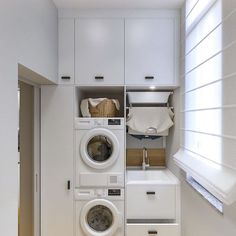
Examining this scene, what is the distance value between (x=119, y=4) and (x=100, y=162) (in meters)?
1.71

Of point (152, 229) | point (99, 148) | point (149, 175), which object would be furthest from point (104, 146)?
point (152, 229)

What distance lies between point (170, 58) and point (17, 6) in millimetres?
1814

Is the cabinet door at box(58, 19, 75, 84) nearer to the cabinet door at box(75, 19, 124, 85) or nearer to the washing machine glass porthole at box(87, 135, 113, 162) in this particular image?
the cabinet door at box(75, 19, 124, 85)

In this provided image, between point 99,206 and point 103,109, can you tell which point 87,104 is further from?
point 99,206

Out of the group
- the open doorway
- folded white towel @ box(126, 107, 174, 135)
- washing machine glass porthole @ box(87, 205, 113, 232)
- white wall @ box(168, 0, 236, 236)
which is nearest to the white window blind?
white wall @ box(168, 0, 236, 236)

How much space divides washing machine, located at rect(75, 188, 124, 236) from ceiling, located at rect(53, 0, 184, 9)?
1.98 meters

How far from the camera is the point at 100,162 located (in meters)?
3.25

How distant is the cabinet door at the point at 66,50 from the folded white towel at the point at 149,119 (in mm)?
837

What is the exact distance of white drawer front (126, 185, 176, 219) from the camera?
3.19 meters

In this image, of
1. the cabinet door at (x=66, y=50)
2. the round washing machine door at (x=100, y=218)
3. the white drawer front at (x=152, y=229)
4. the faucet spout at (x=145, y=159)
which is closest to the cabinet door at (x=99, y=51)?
the cabinet door at (x=66, y=50)

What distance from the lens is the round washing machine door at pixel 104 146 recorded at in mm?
3201

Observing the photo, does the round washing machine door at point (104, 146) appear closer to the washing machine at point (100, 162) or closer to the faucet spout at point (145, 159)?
the washing machine at point (100, 162)

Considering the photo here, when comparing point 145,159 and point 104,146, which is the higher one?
point 104,146

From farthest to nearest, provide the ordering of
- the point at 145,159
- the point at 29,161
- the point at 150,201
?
the point at 145,159 < the point at 29,161 < the point at 150,201
